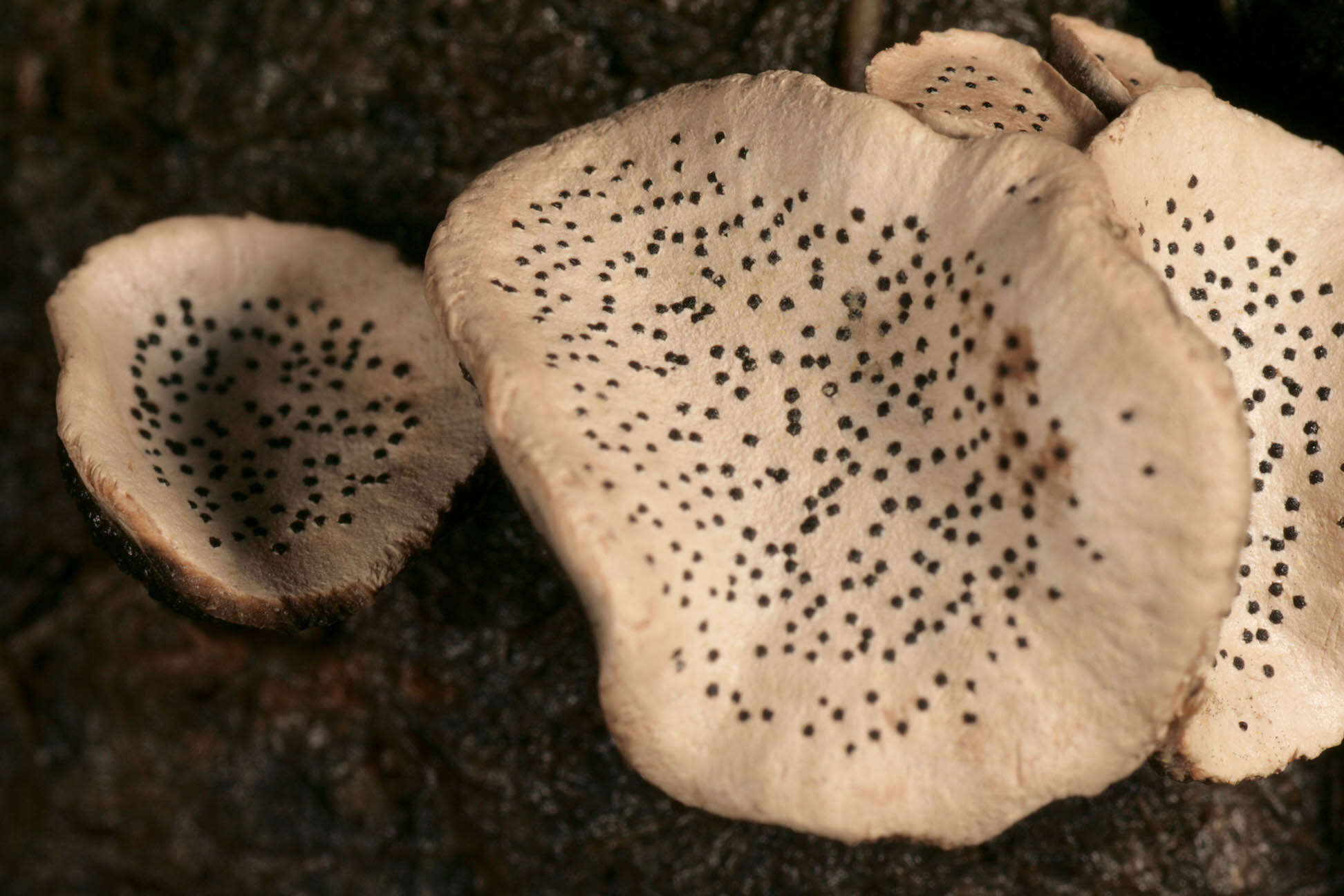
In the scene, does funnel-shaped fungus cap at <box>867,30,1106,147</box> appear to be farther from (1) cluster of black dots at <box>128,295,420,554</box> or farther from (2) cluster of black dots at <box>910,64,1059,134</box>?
(1) cluster of black dots at <box>128,295,420,554</box>

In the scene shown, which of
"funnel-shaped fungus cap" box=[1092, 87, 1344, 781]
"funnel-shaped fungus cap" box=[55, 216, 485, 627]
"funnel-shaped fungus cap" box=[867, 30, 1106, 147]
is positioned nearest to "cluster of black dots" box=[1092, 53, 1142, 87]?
"funnel-shaped fungus cap" box=[867, 30, 1106, 147]

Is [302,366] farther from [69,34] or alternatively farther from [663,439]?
[69,34]

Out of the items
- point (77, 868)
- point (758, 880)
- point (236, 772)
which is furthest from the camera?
point (77, 868)

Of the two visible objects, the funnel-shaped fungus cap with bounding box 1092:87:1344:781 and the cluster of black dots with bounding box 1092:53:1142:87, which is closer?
the funnel-shaped fungus cap with bounding box 1092:87:1344:781

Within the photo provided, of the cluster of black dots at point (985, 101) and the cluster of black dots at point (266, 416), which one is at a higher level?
the cluster of black dots at point (985, 101)

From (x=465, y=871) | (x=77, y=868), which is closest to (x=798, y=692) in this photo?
(x=465, y=871)

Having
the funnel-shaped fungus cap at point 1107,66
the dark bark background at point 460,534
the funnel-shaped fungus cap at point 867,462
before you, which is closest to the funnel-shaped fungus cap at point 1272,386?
the funnel-shaped fungus cap at point 1107,66

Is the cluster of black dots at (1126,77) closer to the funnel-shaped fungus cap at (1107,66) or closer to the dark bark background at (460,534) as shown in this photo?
the funnel-shaped fungus cap at (1107,66)
